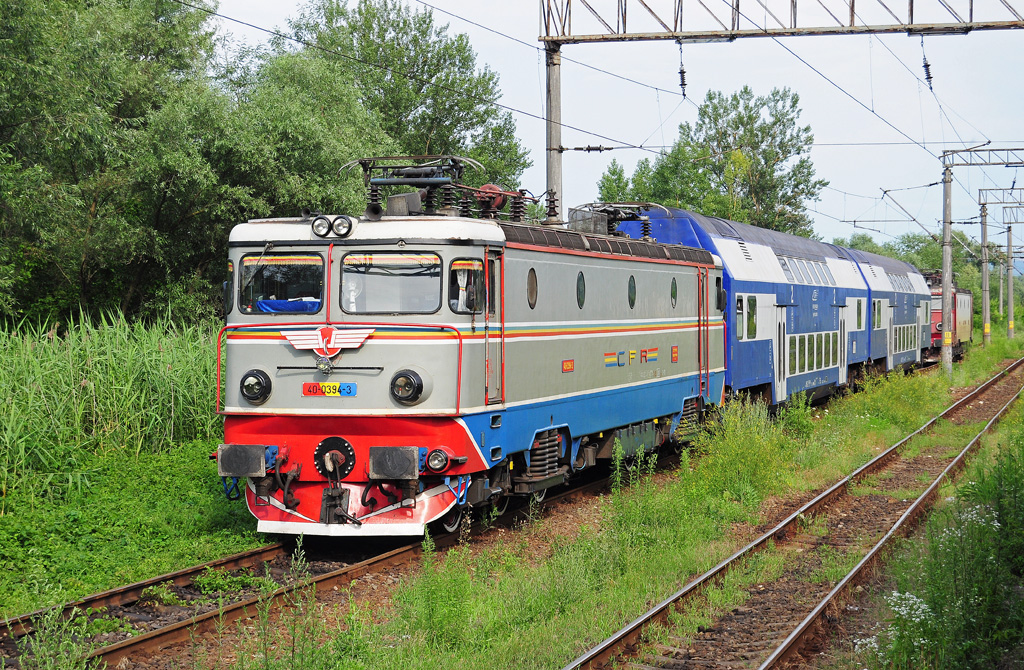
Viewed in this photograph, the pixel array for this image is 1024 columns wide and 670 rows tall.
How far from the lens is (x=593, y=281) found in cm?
1245

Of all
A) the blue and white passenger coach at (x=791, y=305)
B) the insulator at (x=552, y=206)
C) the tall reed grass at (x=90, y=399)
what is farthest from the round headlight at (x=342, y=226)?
the blue and white passenger coach at (x=791, y=305)

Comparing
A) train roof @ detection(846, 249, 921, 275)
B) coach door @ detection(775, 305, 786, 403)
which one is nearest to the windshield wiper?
coach door @ detection(775, 305, 786, 403)

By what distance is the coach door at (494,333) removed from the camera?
33.1 ft

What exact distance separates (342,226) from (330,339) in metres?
1.12

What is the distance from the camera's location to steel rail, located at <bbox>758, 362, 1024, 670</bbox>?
288 inches

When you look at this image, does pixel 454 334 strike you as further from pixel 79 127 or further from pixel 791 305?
pixel 791 305

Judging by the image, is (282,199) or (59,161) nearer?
(59,161)

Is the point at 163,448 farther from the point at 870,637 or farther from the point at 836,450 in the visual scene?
the point at 836,450

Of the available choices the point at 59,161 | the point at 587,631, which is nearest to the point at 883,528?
the point at 587,631

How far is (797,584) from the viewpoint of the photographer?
9.44 meters

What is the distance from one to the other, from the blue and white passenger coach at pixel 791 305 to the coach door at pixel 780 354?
0.02 meters

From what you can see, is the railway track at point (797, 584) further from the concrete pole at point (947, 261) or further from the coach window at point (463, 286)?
the concrete pole at point (947, 261)

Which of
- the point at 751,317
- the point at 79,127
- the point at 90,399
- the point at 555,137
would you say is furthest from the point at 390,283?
the point at 79,127

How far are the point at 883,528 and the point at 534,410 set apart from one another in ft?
14.4
